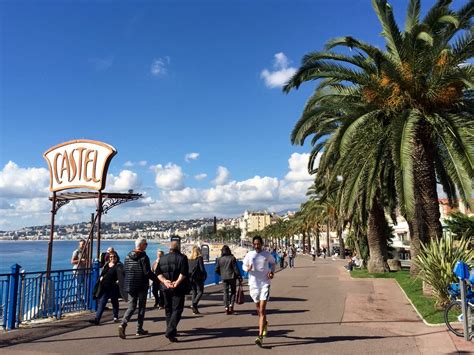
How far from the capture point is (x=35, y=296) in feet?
A: 30.5

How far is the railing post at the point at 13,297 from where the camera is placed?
844 centimetres

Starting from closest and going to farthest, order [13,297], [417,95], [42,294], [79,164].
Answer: [13,297] → [42,294] → [417,95] → [79,164]

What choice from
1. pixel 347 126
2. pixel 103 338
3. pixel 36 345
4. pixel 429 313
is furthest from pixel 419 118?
pixel 36 345

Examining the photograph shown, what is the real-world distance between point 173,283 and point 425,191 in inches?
337

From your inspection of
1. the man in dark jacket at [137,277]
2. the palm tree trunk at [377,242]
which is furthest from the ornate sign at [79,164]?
the palm tree trunk at [377,242]

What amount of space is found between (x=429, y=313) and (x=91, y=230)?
31.3 feet

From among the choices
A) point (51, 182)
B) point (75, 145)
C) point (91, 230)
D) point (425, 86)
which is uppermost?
point (425, 86)

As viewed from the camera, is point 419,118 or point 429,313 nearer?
point 429,313

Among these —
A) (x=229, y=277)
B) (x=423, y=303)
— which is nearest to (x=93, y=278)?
(x=229, y=277)

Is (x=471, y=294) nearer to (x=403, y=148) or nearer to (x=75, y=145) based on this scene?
(x=403, y=148)

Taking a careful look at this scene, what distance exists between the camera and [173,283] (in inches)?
280

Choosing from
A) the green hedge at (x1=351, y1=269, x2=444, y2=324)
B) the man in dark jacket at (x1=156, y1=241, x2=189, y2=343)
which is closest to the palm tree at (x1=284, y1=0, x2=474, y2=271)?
the green hedge at (x1=351, y1=269, x2=444, y2=324)

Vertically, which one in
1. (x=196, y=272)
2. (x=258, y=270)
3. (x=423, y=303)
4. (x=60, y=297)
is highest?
(x=258, y=270)

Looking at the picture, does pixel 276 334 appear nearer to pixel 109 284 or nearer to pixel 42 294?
pixel 109 284
